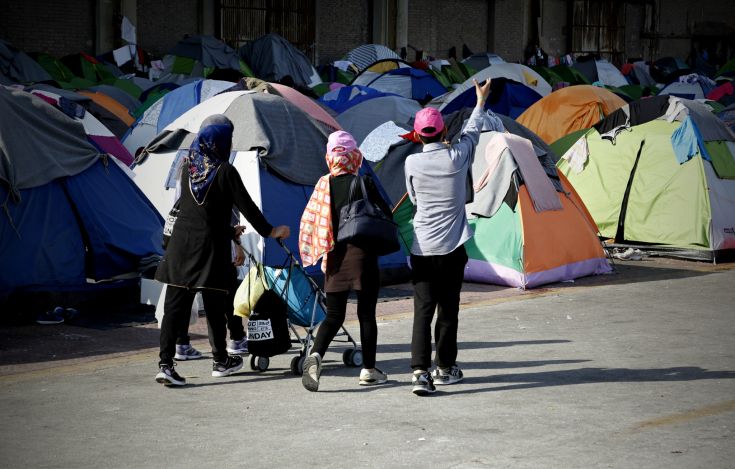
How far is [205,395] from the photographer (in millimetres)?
7270

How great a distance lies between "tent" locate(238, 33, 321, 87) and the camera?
31031 millimetres

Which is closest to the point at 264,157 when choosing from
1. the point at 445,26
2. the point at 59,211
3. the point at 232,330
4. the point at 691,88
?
the point at 59,211

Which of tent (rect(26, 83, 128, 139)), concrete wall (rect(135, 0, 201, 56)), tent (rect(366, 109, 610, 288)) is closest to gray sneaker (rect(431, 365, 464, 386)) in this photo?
tent (rect(366, 109, 610, 288))

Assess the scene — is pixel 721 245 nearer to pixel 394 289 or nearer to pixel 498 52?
pixel 394 289

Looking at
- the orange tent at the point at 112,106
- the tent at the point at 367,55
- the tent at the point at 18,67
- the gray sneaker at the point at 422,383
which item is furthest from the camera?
the tent at the point at 367,55

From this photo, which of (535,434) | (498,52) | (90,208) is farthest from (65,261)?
(498,52)

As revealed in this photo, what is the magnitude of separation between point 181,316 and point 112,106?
11897 mm

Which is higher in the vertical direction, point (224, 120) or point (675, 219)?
point (224, 120)

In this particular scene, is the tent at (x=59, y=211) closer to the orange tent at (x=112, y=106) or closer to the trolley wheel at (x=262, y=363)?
the trolley wheel at (x=262, y=363)

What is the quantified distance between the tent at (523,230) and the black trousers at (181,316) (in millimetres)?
4901

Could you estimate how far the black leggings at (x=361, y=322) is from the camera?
7.44 metres

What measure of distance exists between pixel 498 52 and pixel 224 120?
1387 inches

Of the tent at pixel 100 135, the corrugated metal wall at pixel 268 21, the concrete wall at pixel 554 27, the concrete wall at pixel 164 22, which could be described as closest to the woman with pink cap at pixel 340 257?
the tent at pixel 100 135

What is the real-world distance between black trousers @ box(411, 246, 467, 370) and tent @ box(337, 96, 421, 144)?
800 cm
